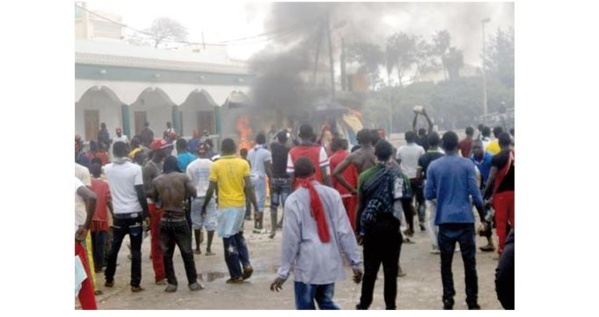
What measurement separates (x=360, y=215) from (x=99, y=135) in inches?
452

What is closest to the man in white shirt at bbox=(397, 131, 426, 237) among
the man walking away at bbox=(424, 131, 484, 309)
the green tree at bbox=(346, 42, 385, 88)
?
the man walking away at bbox=(424, 131, 484, 309)

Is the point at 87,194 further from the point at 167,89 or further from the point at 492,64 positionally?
the point at 492,64

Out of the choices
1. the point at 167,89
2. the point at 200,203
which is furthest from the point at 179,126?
the point at 200,203

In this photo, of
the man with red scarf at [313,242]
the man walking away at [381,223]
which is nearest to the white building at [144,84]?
the man walking away at [381,223]

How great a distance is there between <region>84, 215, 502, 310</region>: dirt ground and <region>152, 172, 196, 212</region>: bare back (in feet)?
2.88

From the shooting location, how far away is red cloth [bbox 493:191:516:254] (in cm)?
718

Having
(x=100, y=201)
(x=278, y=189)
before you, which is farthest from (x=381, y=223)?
(x=278, y=189)

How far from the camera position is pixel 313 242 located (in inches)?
198

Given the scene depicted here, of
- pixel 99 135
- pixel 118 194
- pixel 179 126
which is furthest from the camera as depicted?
pixel 179 126

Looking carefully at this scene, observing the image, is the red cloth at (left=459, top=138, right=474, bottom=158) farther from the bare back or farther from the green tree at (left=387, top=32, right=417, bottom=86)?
the green tree at (left=387, top=32, right=417, bottom=86)

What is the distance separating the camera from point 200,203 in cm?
878

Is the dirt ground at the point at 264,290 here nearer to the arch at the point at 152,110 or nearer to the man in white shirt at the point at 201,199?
the man in white shirt at the point at 201,199

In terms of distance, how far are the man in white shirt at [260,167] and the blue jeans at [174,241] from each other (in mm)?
3250

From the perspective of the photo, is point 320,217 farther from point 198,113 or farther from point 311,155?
point 198,113
